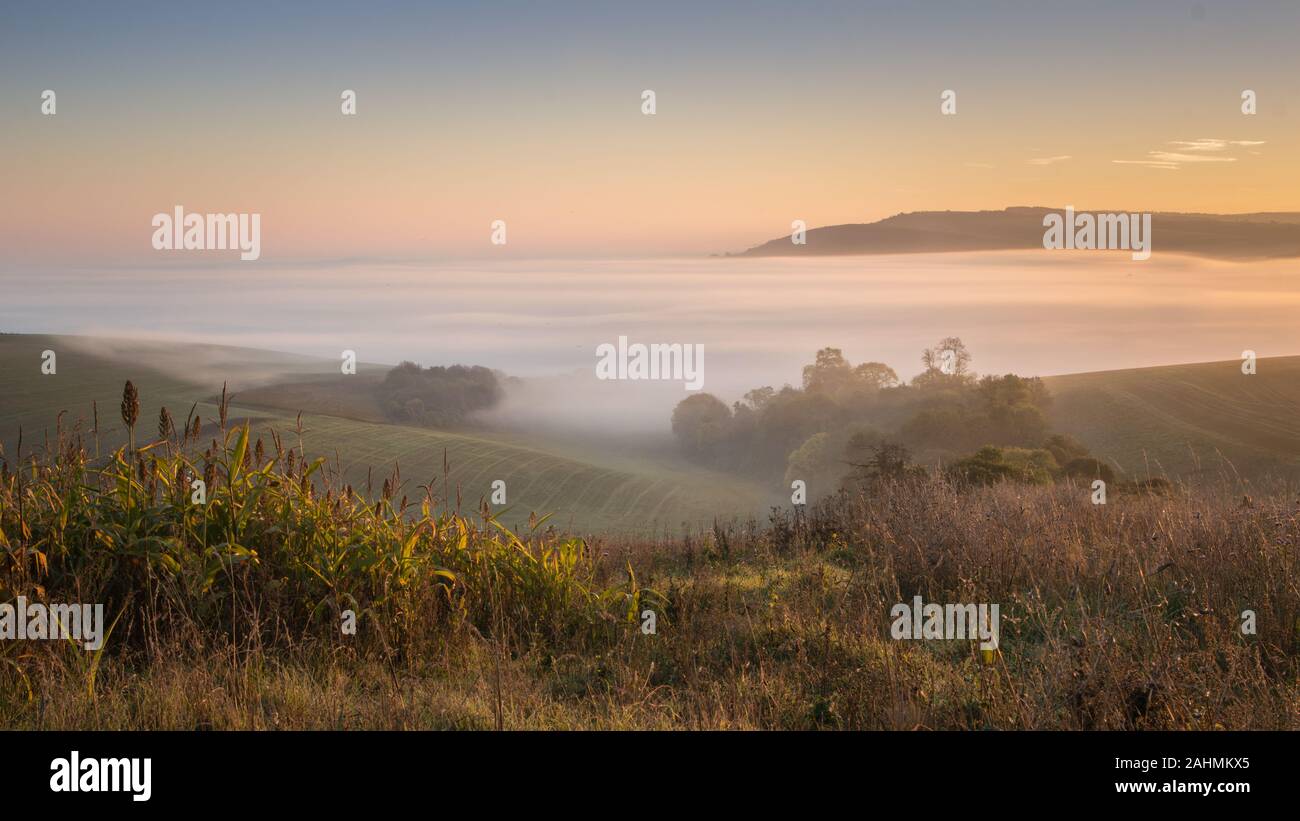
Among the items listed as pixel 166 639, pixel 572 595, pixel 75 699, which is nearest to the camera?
pixel 75 699

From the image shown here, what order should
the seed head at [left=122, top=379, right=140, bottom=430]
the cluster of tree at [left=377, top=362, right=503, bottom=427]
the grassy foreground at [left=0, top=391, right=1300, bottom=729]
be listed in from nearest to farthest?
the grassy foreground at [left=0, top=391, right=1300, bottom=729]
the seed head at [left=122, top=379, right=140, bottom=430]
the cluster of tree at [left=377, top=362, right=503, bottom=427]

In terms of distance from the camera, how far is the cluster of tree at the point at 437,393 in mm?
37531

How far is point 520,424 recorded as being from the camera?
Result: 136ft

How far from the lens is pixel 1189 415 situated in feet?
91.1

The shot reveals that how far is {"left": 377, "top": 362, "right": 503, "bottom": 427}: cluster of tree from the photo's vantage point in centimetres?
3753

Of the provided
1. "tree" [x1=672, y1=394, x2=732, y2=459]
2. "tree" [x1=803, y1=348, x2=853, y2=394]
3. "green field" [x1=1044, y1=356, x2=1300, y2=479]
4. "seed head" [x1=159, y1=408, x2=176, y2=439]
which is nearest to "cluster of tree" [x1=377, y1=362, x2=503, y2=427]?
"tree" [x1=672, y1=394, x2=732, y2=459]

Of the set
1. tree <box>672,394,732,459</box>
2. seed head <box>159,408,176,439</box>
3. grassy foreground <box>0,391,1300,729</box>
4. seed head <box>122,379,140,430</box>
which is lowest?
tree <box>672,394,732,459</box>

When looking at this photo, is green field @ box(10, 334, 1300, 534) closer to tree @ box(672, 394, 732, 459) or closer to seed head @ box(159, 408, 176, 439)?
tree @ box(672, 394, 732, 459)

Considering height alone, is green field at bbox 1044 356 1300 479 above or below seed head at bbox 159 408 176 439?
below

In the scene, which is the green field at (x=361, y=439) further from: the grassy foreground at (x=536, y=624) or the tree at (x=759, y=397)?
the grassy foreground at (x=536, y=624)

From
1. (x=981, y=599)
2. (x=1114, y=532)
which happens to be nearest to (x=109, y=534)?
(x=981, y=599)

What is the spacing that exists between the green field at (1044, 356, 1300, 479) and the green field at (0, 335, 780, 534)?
10833 millimetres
